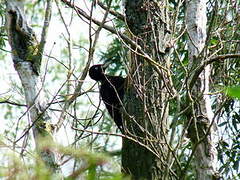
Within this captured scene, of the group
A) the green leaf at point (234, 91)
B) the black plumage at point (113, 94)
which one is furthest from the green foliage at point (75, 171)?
the black plumage at point (113, 94)

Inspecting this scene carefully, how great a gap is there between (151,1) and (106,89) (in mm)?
1916

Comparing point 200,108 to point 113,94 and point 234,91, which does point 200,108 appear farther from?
point 234,91

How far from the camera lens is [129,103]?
3490mm

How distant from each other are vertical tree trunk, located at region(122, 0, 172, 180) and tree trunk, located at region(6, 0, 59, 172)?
2.07ft

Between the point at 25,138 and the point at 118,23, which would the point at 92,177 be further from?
the point at 118,23

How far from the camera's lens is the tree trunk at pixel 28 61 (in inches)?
128

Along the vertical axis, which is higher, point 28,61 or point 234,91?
point 28,61

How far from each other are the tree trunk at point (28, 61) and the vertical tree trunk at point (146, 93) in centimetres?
63

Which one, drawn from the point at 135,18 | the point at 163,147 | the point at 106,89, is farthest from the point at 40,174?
the point at 106,89

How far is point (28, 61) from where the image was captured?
135 inches

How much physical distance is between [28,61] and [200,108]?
1337 millimetres

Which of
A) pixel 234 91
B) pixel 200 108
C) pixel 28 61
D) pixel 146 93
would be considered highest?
pixel 28 61

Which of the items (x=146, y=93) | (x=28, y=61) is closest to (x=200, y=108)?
(x=146, y=93)

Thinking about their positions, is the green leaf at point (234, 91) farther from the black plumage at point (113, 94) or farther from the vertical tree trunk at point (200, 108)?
the black plumage at point (113, 94)
